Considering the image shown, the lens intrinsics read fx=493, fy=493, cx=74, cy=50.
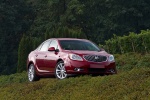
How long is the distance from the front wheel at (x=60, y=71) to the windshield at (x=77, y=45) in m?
0.79

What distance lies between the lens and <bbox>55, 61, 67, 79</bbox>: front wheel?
15.6m

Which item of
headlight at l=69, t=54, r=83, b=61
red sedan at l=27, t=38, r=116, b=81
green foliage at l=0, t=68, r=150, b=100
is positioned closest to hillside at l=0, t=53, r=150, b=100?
green foliage at l=0, t=68, r=150, b=100

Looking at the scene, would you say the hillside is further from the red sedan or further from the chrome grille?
the chrome grille

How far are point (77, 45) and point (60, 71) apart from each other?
145 centimetres

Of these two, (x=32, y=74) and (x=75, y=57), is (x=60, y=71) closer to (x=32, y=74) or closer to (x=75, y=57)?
(x=75, y=57)

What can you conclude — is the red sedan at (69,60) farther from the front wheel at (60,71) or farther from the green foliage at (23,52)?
the green foliage at (23,52)

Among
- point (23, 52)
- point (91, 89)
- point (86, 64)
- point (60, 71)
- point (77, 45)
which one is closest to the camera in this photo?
point (91, 89)

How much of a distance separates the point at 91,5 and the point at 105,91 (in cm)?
4506

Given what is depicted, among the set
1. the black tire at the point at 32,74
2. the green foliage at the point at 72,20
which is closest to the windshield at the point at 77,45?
the black tire at the point at 32,74

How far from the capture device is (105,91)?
1200 centimetres

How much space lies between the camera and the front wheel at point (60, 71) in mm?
15634

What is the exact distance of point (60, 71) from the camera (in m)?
15.8

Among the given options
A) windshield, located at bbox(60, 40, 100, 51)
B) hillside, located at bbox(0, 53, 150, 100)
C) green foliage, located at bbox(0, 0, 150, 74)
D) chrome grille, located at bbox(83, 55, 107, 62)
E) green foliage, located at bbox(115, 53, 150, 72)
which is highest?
green foliage, located at bbox(0, 0, 150, 74)

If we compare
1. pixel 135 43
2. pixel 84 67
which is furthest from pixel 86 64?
pixel 135 43
